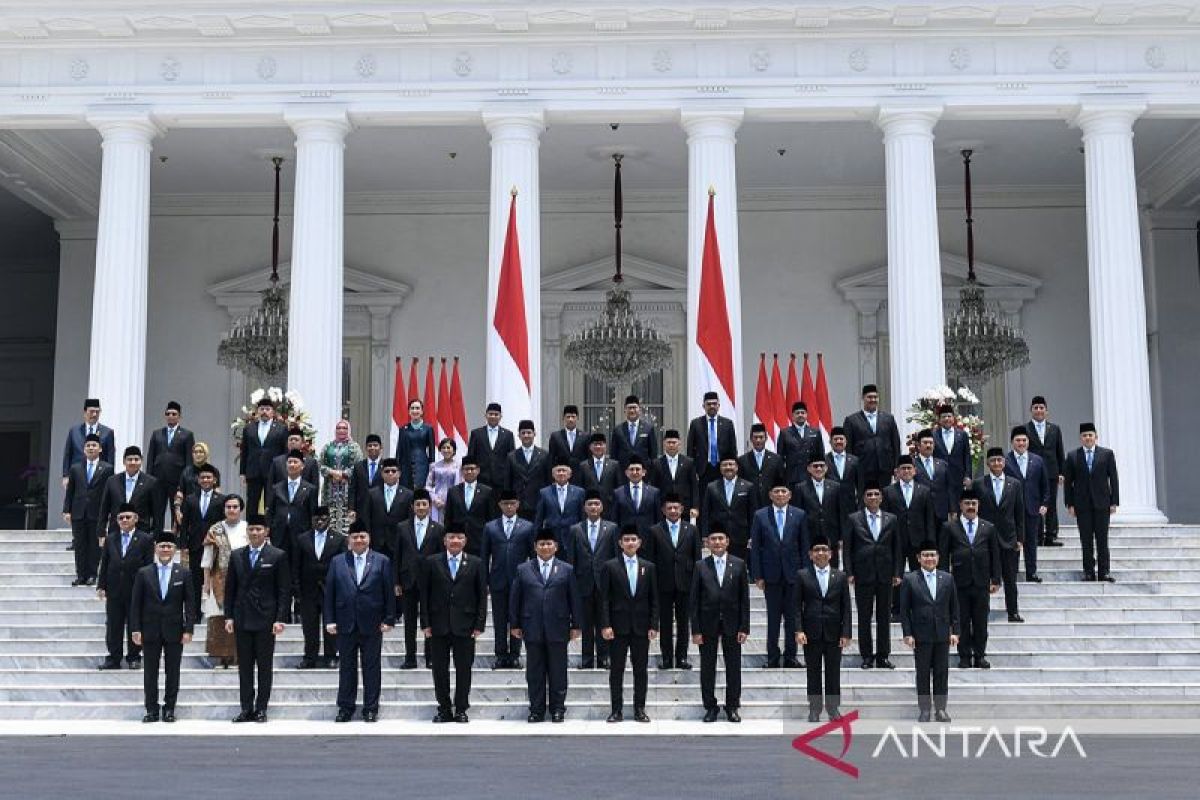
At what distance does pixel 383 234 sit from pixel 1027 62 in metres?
11.9

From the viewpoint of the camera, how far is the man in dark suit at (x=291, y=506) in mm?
13898

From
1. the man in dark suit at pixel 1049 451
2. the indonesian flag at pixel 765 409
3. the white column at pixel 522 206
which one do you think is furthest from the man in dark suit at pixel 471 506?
the indonesian flag at pixel 765 409

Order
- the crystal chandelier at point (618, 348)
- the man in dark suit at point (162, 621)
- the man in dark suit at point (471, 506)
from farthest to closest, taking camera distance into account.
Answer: the crystal chandelier at point (618, 348) → the man in dark suit at point (471, 506) → the man in dark suit at point (162, 621)

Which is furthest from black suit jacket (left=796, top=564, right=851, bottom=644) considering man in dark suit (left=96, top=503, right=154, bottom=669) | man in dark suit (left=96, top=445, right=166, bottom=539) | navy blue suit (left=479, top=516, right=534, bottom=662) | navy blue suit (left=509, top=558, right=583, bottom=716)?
man in dark suit (left=96, top=445, right=166, bottom=539)

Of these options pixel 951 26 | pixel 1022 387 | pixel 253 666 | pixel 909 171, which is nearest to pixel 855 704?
pixel 253 666

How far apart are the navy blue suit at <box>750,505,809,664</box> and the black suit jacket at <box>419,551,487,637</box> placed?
2.62 meters

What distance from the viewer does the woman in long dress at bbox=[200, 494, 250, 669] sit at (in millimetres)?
13391

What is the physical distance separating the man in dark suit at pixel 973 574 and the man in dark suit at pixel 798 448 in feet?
7.61

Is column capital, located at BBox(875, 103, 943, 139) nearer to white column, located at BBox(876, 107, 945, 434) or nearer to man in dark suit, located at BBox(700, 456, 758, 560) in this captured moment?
white column, located at BBox(876, 107, 945, 434)

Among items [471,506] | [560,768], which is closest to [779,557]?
[471,506]

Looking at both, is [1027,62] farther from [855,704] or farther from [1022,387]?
[855,704]

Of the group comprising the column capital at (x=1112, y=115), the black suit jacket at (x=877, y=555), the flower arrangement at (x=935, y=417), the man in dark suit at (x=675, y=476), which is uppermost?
the column capital at (x=1112, y=115)

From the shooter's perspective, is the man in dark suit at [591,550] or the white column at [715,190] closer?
the man in dark suit at [591,550]

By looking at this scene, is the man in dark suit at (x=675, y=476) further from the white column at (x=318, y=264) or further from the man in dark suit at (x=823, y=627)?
the white column at (x=318, y=264)
